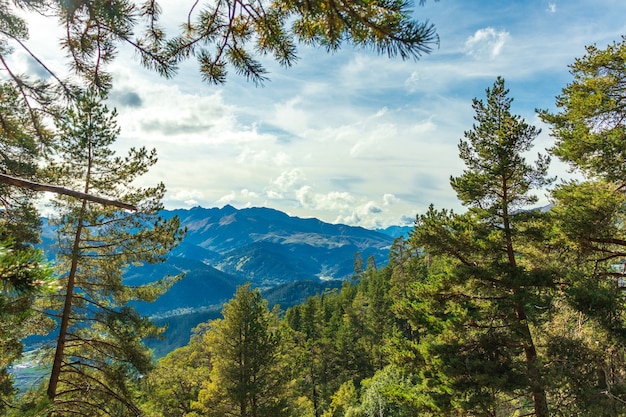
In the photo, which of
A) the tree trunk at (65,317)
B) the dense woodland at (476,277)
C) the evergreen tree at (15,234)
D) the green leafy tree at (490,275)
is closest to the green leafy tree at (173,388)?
the dense woodland at (476,277)

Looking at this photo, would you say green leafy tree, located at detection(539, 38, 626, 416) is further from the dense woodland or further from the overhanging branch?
the overhanging branch

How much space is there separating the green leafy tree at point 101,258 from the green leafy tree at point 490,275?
841cm

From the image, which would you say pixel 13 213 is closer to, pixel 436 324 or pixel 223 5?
pixel 223 5

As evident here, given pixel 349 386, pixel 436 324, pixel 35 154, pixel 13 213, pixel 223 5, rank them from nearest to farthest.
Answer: pixel 223 5
pixel 35 154
pixel 13 213
pixel 436 324
pixel 349 386

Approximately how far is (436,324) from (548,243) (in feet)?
13.5

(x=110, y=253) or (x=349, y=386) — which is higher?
(x=110, y=253)

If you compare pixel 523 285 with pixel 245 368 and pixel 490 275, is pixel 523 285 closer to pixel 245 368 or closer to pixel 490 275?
pixel 490 275

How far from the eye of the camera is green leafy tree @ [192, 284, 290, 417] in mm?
16672

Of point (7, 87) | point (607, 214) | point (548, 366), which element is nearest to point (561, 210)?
point (607, 214)

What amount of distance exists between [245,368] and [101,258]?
388 inches

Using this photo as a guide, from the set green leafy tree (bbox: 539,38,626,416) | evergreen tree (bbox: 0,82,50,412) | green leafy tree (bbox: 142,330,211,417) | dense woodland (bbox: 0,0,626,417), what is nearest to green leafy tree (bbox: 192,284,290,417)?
green leafy tree (bbox: 142,330,211,417)

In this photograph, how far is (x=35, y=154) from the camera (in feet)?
22.8

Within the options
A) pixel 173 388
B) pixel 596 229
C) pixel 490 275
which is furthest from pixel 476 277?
pixel 173 388

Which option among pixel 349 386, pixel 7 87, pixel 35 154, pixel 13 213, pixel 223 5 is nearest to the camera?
pixel 223 5
